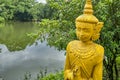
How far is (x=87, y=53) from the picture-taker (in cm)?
440

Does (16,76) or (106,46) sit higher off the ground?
(106,46)

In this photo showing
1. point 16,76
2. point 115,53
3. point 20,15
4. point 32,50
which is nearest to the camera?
point 115,53

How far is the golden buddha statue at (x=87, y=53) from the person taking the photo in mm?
4371

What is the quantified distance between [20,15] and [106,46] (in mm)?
49347

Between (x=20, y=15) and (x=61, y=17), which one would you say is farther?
(x=20, y=15)

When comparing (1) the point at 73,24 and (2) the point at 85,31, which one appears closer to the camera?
(2) the point at 85,31

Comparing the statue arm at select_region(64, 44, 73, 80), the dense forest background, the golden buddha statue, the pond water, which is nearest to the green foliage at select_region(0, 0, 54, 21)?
the pond water

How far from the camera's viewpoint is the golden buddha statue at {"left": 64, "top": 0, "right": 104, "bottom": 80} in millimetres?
4371

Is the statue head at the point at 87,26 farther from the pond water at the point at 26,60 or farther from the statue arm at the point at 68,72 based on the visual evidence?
the pond water at the point at 26,60

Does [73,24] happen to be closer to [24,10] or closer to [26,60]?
[26,60]

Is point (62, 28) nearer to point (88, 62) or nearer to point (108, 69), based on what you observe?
point (108, 69)

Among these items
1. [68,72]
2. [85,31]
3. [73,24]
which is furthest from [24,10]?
[85,31]

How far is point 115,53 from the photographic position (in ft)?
32.7

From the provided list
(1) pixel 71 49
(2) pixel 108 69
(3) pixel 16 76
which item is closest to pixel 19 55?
(3) pixel 16 76
